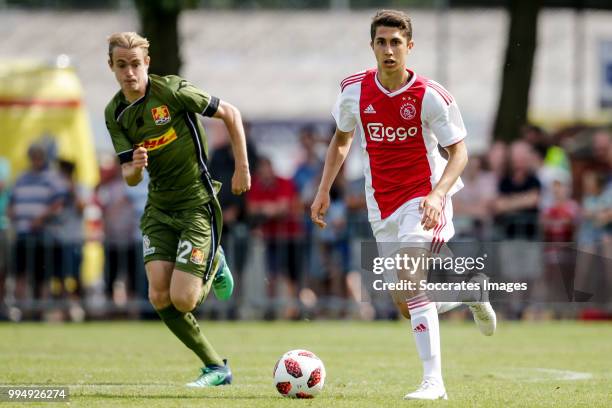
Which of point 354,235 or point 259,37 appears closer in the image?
point 354,235

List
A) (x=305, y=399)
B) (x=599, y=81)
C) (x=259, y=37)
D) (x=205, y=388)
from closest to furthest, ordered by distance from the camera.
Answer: (x=305, y=399) < (x=205, y=388) < (x=599, y=81) < (x=259, y=37)

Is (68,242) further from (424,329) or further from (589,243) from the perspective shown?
(424,329)

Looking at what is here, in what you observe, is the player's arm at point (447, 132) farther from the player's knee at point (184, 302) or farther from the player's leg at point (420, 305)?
the player's knee at point (184, 302)

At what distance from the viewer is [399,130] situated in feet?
28.9

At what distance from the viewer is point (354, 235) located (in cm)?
1717

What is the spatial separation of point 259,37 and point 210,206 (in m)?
26.9

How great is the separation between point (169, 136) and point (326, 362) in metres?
3.09

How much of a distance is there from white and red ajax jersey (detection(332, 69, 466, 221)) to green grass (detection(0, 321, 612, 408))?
143 cm

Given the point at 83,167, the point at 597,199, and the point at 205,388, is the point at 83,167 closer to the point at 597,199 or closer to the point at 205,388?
the point at 597,199

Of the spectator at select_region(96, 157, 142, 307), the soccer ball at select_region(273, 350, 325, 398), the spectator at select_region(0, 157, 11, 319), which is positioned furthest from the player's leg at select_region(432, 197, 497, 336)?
the spectator at select_region(0, 157, 11, 319)

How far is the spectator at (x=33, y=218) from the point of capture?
1741cm

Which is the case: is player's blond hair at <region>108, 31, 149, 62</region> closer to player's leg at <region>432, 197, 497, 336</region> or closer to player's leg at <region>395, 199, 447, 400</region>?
player's leg at <region>395, 199, 447, 400</region>

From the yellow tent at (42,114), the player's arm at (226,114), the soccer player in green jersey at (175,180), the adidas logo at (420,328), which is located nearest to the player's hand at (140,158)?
the soccer player in green jersey at (175,180)

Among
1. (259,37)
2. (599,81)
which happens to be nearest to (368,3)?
(259,37)
